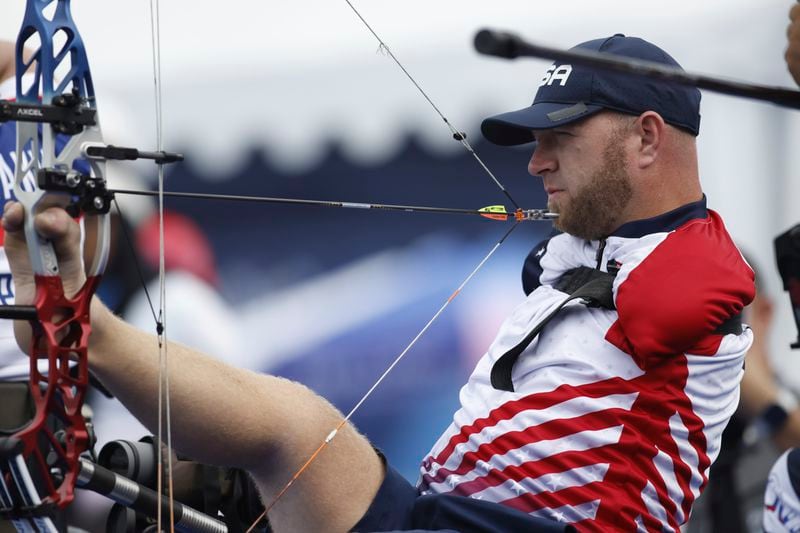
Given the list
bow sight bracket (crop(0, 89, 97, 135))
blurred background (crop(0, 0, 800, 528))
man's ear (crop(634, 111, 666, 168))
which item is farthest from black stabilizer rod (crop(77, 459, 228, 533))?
blurred background (crop(0, 0, 800, 528))

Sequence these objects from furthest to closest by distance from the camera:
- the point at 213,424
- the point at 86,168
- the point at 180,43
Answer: the point at 180,43, the point at 213,424, the point at 86,168

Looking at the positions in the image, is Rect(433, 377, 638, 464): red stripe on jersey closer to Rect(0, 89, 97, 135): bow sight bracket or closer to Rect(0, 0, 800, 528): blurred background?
Rect(0, 89, 97, 135): bow sight bracket

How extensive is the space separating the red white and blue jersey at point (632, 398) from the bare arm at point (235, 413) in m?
0.20

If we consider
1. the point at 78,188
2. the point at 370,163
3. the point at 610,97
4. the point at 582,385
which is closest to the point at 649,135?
the point at 610,97

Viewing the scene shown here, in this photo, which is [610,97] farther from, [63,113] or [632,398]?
[63,113]

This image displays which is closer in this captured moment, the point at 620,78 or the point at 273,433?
the point at 273,433

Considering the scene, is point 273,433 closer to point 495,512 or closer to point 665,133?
point 495,512

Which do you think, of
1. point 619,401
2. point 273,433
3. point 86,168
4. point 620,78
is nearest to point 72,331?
point 86,168

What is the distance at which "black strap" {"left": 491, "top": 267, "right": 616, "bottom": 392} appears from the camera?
1927 mm

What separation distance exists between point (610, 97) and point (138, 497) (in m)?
0.99

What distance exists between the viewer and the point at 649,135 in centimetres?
204

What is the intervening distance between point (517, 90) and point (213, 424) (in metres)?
2.22

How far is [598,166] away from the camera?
2.04 m

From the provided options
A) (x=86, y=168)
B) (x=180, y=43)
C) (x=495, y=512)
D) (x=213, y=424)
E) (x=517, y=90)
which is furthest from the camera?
(x=180, y=43)
